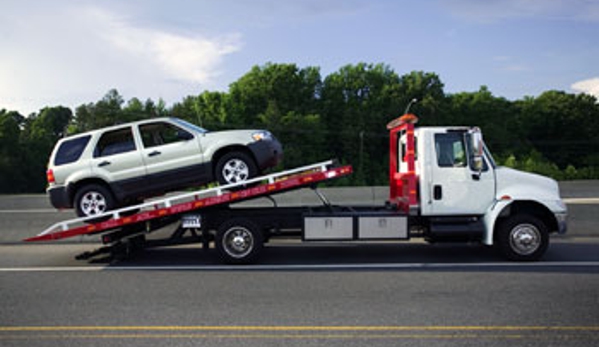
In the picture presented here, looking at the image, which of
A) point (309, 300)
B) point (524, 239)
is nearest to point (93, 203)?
point (309, 300)

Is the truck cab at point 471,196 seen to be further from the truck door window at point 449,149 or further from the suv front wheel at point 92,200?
the suv front wheel at point 92,200

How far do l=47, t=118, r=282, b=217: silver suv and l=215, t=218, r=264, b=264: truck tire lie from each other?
0.77 m

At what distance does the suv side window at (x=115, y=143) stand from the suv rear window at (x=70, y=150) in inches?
10.0

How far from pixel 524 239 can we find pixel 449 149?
1.98 meters

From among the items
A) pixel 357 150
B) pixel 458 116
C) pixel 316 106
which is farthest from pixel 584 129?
pixel 316 106

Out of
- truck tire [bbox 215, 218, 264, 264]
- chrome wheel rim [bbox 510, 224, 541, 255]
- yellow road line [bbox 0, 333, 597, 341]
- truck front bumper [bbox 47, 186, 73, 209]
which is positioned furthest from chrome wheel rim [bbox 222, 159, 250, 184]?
chrome wheel rim [bbox 510, 224, 541, 255]

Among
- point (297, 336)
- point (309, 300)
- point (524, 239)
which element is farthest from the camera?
point (524, 239)

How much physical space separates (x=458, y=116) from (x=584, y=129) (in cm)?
1982

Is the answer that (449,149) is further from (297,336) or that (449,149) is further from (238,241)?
(297,336)

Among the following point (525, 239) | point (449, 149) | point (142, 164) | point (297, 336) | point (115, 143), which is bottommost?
point (297, 336)

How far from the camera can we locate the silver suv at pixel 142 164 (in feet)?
29.0

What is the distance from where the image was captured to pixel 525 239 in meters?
8.81

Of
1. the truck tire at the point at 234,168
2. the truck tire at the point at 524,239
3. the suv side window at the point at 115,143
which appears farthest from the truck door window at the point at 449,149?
the suv side window at the point at 115,143

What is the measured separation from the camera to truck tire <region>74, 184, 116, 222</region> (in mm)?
8836
